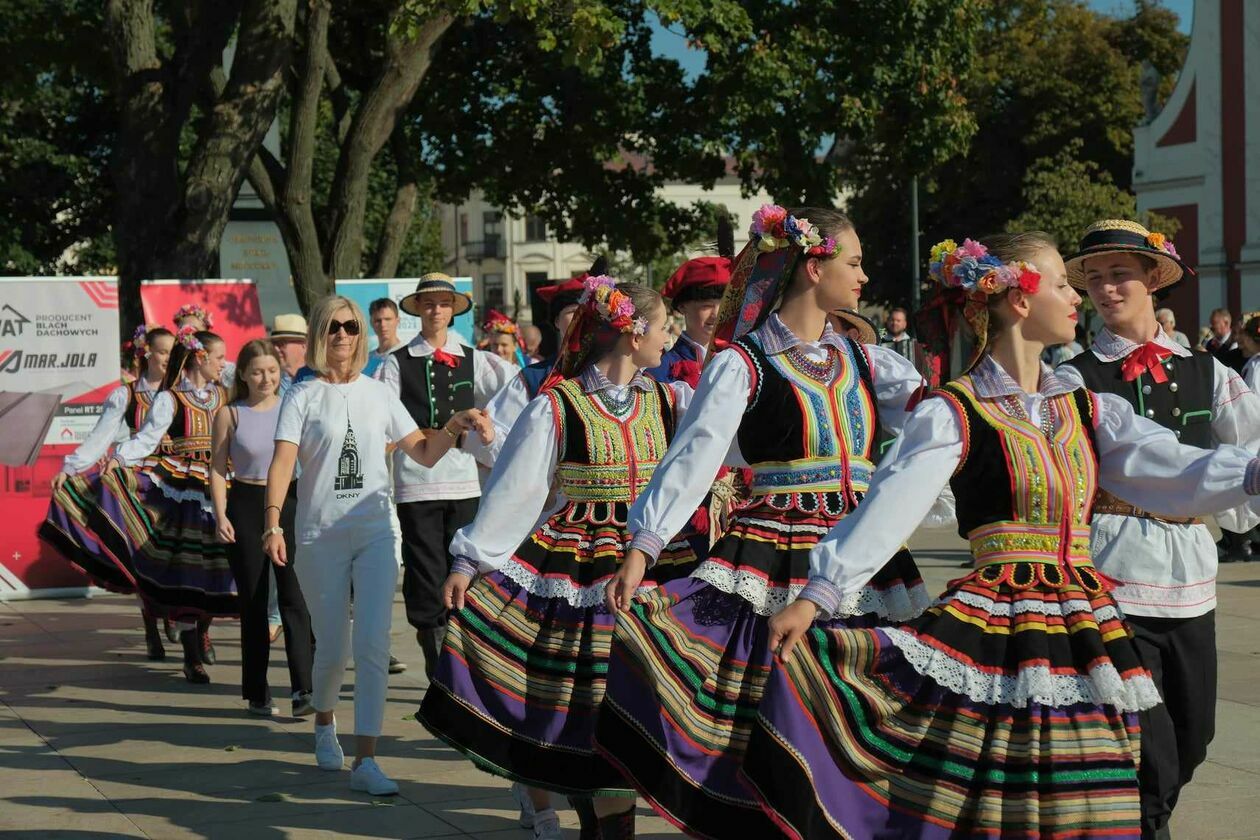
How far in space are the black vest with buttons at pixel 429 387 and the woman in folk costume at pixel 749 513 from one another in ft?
12.7

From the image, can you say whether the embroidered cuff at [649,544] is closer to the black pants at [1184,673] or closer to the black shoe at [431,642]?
the black pants at [1184,673]

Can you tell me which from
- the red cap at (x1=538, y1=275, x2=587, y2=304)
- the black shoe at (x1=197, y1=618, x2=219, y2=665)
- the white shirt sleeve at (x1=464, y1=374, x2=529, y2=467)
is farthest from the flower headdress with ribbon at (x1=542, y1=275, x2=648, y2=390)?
the black shoe at (x1=197, y1=618, x2=219, y2=665)

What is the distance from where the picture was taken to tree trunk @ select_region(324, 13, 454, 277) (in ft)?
54.3

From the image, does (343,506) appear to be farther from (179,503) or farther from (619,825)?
(179,503)

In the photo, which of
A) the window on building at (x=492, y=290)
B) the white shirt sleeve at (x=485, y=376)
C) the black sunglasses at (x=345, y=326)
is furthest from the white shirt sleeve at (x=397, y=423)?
the window on building at (x=492, y=290)

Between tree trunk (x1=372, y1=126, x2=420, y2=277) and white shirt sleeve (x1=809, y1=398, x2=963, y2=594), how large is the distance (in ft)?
45.8

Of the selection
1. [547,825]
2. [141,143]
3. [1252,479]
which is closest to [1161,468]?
[1252,479]

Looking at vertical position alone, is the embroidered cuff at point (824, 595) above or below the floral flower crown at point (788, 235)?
below

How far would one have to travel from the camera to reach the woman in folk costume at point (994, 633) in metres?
3.80

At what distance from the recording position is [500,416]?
671 centimetres

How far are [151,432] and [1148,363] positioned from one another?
6.20 m

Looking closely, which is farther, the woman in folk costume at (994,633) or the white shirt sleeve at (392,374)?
the white shirt sleeve at (392,374)

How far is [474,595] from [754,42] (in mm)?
14432

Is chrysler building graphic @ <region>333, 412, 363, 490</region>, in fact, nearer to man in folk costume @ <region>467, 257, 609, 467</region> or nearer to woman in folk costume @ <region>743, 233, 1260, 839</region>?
man in folk costume @ <region>467, 257, 609, 467</region>
